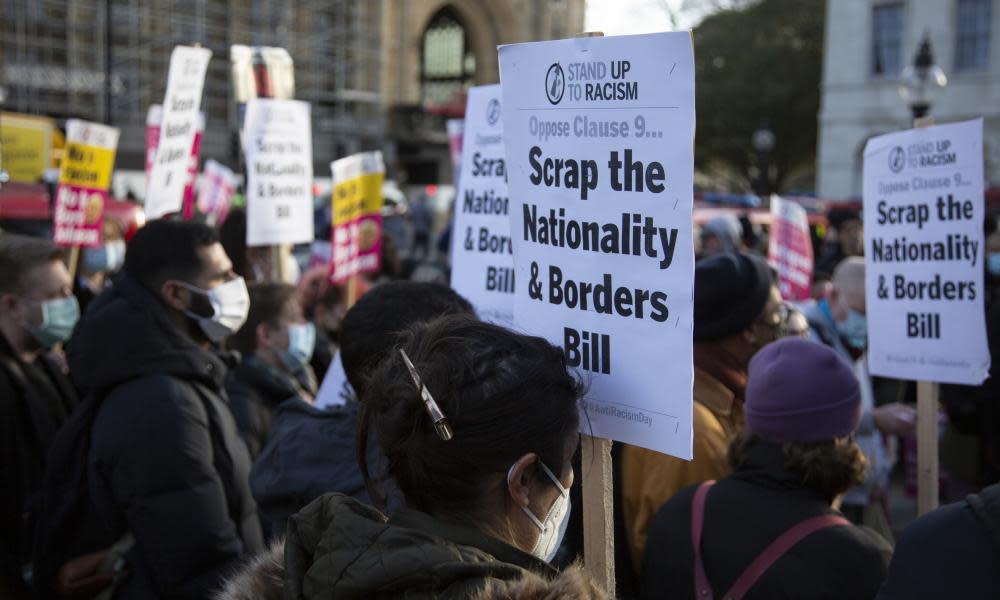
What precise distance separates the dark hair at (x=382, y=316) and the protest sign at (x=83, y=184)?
4956 mm

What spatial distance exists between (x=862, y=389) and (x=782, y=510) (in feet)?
→ 7.03

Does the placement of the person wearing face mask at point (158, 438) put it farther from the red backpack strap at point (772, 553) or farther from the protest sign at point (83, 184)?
the protest sign at point (83, 184)

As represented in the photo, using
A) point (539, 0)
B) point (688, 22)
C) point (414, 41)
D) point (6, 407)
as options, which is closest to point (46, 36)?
point (414, 41)

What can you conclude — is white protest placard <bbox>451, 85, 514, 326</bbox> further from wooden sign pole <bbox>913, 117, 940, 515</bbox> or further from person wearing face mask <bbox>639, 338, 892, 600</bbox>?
wooden sign pole <bbox>913, 117, 940, 515</bbox>

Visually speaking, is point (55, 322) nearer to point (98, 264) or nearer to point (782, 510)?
point (782, 510)

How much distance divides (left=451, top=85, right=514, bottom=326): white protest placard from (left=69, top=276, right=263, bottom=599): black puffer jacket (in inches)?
41.8

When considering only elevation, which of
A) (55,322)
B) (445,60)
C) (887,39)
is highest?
(445,60)

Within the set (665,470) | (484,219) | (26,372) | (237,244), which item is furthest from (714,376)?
(237,244)

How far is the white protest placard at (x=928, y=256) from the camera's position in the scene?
3.74 m

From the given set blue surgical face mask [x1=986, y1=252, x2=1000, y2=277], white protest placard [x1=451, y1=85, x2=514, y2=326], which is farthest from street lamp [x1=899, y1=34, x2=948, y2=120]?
white protest placard [x1=451, y1=85, x2=514, y2=326]

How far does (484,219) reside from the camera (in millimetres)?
4051

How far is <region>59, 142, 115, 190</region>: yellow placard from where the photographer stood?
7.41 metres

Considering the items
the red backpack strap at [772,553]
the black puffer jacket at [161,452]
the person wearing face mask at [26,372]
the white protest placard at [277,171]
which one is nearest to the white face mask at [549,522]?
the red backpack strap at [772,553]

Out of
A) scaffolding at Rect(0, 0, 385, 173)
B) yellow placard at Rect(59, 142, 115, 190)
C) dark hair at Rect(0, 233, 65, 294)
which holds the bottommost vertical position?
dark hair at Rect(0, 233, 65, 294)
